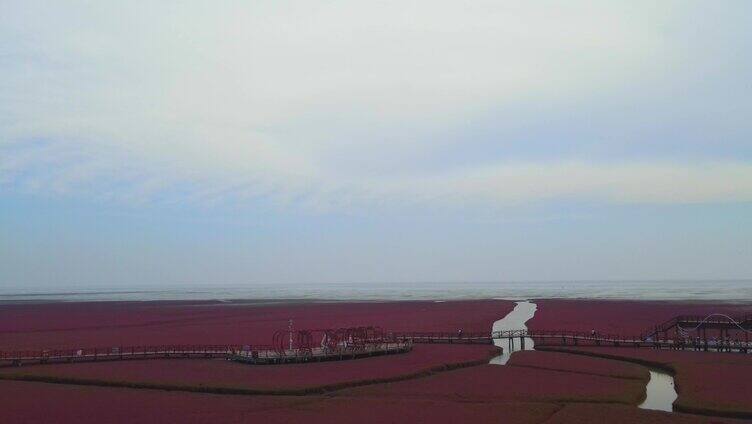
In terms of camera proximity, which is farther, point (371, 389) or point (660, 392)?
point (371, 389)

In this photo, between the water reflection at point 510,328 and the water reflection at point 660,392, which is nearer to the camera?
the water reflection at point 660,392

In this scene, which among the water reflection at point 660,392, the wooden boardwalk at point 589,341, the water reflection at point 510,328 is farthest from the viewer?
the wooden boardwalk at point 589,341

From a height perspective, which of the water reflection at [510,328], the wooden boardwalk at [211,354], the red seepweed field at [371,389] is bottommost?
the water reflection at [510,328]

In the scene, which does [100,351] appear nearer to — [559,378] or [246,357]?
[246,357]

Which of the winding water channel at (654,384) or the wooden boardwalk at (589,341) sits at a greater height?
the wooden boardwalk at (589,341)

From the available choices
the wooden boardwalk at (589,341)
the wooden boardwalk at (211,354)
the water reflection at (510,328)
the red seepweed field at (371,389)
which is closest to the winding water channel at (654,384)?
the water reflection at (510,328)

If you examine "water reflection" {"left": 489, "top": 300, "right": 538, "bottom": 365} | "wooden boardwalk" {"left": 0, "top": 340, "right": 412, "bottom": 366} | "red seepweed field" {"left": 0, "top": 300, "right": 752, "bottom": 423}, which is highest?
"wooden boardwalk" {"left": 0, "top": 340, "right": 412, "bottom": 366}

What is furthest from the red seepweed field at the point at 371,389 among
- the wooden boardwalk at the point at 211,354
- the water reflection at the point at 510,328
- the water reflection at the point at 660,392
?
the wooden boardwalk at the point at 211,354

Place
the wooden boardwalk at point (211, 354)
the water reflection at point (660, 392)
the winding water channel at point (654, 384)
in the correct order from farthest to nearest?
the wooden boardwalk at point (211, 354)
the winding water channel at point (654, 384)
the water reflection at point (660, 392)

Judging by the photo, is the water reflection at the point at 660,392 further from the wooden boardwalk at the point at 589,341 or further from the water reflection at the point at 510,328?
the wooden boardwalk at the point at 589,341

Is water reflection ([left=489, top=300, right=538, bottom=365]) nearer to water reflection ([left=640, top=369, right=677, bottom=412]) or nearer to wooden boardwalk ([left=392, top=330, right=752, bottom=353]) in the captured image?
wooden boardwalk ([left=392, top=330, right=752, bottom=353])

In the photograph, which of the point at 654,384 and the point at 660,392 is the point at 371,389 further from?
the point at 654,384

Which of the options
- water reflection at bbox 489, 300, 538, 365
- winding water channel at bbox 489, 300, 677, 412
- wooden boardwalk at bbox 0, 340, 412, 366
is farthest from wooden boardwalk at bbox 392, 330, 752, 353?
wooden boardwalk at bbox 0, 340, 412, 366

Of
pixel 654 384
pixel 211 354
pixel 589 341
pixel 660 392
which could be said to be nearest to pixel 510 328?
pixel 589 341
